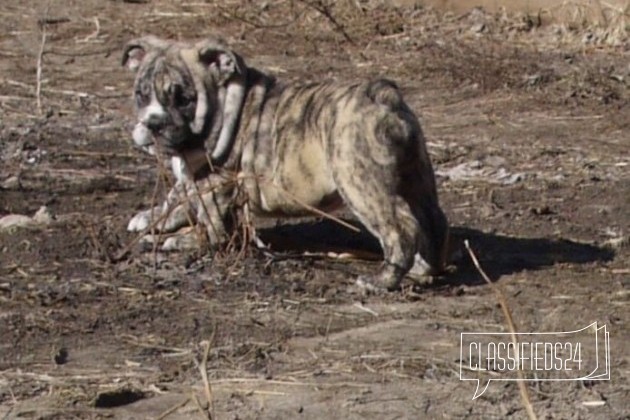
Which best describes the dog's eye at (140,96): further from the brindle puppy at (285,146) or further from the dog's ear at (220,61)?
the dog's ear at (220,61)

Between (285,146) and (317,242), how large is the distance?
772 millimetres

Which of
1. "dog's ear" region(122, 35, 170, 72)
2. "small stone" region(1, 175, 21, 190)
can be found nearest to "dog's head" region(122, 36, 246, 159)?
"dog's ear" region(122, 35, 170, 72)

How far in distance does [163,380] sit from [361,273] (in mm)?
1764

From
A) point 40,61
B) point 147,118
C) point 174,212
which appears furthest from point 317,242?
point 40,61

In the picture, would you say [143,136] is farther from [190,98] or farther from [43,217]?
[43,217]

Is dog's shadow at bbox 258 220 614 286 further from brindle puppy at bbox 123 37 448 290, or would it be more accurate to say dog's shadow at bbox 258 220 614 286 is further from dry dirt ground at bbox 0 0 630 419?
brindle puppy at bbox 123 37 448 290

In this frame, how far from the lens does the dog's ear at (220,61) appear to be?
8.62m

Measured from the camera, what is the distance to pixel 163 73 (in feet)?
28.1

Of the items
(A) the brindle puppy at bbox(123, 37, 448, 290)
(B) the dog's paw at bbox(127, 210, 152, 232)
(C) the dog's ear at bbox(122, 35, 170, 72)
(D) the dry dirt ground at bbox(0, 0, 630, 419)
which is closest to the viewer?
(D) the dry dirt ground at bbox(0, 0, 630, 419)

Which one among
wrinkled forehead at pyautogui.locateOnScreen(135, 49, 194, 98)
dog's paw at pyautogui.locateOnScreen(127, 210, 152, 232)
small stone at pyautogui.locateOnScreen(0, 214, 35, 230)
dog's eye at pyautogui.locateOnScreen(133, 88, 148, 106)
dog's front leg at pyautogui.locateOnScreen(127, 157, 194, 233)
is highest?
wrinkled forehead at pyautogui.locateOnScreen(135, 49, 194, 98)

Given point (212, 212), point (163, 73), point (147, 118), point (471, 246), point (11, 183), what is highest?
point (163, 73)

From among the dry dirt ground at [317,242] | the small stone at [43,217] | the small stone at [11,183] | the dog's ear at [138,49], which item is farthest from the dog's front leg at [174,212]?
the small stone at [11,183]

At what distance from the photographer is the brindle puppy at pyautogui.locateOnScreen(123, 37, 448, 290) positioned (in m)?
7.94

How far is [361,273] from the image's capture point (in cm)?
834
